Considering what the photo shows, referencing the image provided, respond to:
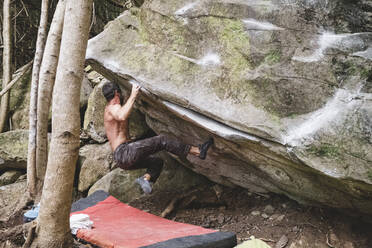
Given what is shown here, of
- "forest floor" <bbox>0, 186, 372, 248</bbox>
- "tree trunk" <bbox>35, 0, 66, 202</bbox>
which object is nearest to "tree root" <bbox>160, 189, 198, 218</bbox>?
"forest floor" <bbox>0, 186, 372, 248</bbox>

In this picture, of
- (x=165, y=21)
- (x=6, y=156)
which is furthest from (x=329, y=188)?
(x=6, y=156)

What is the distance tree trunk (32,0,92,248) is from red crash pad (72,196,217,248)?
0.53 m

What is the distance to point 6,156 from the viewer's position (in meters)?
7.25

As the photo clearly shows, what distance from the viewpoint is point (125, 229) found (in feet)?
13.9

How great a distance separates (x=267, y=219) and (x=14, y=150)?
5.65 meters

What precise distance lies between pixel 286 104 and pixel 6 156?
6.23 meters

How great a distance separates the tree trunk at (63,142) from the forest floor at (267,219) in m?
0.60

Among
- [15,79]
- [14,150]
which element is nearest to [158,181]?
[14,150]

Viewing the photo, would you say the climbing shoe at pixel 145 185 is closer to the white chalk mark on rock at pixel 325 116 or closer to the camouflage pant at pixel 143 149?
the camouflage pant at pixel 143 149

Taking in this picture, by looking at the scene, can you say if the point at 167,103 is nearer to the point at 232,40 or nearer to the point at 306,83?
the point at 232,40

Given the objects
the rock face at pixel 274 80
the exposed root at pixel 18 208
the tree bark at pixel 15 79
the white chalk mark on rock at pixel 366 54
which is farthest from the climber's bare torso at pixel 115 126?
the tree bark at pixel 15 79

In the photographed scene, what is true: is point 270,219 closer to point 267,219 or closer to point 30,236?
point 267,219

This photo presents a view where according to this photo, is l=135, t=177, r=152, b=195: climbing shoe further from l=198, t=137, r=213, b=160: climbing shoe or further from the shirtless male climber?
l=198, t=137, r=213, b=160: climbing shoe

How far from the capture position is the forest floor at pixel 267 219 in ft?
14.8
